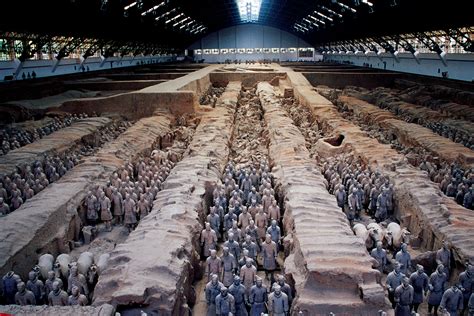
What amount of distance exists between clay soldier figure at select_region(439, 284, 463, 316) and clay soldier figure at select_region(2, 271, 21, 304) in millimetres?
4134

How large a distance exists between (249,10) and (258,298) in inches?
1542

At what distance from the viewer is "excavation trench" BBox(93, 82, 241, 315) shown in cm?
400

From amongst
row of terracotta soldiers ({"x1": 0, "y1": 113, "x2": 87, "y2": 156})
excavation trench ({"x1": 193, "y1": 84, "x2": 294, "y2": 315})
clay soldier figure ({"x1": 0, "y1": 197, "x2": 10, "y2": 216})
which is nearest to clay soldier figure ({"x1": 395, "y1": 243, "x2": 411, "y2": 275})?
excavation trench ({"x1": 193, "y1": 84, "x2": 294, "y2": 315})

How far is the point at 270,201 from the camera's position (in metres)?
6.61

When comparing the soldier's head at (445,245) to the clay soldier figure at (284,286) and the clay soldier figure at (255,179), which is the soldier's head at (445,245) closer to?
the clay soldier figure at (284,286)

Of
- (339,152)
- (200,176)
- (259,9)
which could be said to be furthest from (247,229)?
(259,9)

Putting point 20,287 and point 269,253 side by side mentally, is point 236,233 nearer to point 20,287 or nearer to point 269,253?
point 269,253

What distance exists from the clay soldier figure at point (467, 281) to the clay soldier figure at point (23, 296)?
4.18 m

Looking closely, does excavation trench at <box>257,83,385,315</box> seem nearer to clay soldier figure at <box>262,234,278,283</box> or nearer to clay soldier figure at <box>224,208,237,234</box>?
clay soldier figure at <box>262,234,278,283</box>

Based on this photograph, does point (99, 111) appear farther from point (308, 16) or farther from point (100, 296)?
point (308, 16)

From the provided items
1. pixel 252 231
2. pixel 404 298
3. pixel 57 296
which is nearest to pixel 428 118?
pixel 252 231

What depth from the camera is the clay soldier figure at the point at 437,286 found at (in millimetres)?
4523

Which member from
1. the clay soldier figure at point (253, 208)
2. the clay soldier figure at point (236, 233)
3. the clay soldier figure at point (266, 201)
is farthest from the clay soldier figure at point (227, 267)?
the clay soldier figure at point (266, 201)

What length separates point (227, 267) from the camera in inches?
198
